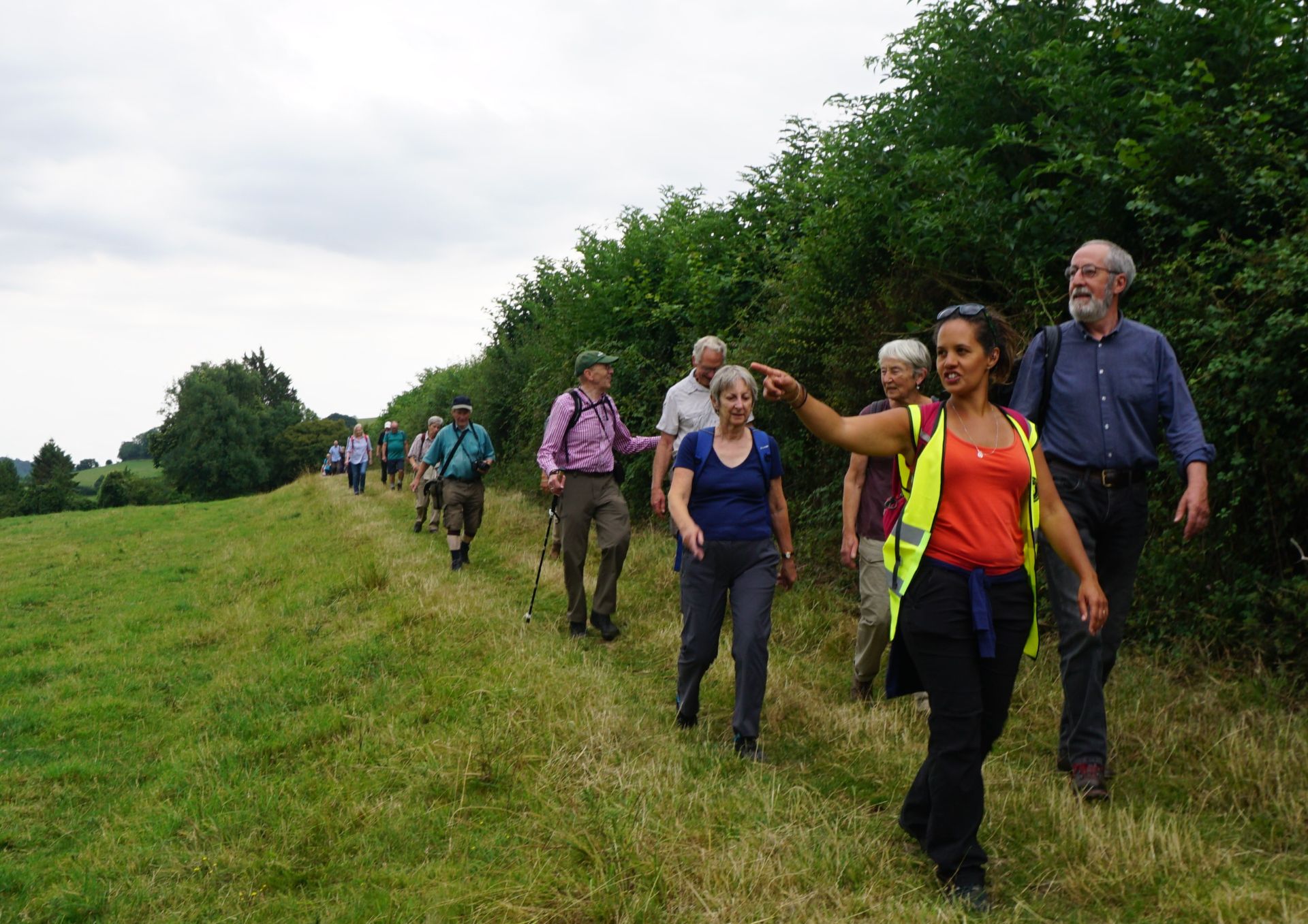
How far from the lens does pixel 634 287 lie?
1531 centimetres

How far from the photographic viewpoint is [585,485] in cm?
841

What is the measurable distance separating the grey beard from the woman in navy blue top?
1578 millimetres

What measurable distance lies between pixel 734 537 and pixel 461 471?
6.86m

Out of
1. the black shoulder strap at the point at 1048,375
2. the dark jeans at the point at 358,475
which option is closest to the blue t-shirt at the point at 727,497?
the black shoulder strap at the point at 1048,375

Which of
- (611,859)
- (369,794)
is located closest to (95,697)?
(369,794)

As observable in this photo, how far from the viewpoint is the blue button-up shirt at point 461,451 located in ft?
38.4

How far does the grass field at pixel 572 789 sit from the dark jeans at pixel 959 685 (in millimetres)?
217

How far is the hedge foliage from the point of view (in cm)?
509

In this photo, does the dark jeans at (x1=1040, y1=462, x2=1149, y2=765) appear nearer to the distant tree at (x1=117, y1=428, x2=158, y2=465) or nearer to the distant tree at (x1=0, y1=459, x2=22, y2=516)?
the distant tree at (x1=0, y1=459, x2=22, y2=516)

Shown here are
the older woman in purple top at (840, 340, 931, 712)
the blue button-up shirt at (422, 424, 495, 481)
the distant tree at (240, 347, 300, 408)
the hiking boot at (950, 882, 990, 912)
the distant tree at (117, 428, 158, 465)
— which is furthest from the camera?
the distant tree at (117, 428, 158, 465)

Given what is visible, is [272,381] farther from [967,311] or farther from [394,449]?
[967,311]

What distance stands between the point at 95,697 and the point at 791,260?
7375mm

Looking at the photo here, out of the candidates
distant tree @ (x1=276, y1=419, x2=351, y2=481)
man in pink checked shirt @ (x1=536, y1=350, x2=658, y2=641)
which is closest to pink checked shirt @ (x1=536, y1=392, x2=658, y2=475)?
man in pink checked shirt @ (x1=536, y1=350, x2=658, y2=641)

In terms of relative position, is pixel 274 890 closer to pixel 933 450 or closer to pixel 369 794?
pixel 369 794
